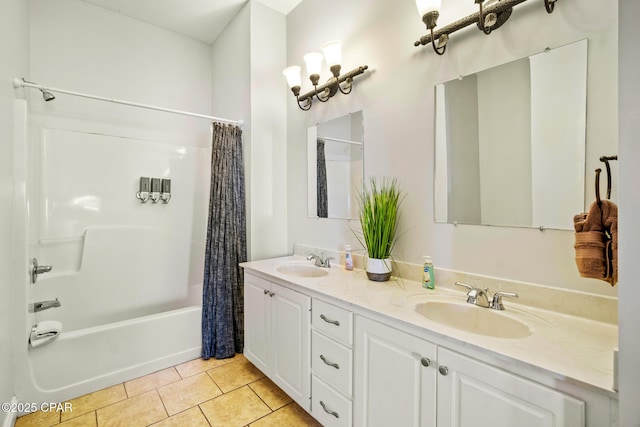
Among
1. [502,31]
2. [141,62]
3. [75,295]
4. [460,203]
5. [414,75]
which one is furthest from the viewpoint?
[141,62]

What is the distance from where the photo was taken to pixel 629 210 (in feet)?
1.86

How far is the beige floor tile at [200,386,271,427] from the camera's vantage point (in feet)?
5.32

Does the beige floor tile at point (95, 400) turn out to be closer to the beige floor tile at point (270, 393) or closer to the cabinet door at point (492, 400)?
the beige floor tile at point (270, 393)

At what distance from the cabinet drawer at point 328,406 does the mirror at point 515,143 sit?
101 cm

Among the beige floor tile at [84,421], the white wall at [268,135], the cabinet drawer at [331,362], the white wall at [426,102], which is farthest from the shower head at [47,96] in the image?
the cabinet drawer at [331,362]

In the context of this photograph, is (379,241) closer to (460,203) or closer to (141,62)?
(460,203)

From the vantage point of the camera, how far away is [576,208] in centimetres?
109

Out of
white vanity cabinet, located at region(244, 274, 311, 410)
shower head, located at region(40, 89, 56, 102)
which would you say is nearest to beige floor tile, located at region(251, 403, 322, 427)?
white vanity cabinet, located at region(244, 274, 311, 410)

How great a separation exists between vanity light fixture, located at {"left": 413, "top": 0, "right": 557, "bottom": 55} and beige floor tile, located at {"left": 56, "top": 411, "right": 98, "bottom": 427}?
2.73m

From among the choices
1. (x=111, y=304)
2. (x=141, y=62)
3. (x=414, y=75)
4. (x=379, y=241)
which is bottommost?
(x=111, y=304)

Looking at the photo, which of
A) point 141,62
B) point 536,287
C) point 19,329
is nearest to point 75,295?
point 19,329

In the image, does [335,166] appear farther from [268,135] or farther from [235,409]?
[235,409]

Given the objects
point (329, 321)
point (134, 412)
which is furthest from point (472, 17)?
point (134, 412)

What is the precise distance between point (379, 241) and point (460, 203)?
1.51ft
